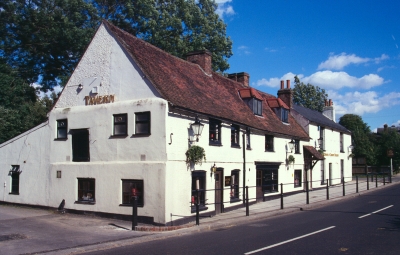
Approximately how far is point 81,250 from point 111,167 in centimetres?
640

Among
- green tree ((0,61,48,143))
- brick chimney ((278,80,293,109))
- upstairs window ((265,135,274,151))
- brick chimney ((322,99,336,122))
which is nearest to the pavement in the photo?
upstairs window ((265,135,274,151))

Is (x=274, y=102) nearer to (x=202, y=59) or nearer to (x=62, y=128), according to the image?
(x=202, y=59)

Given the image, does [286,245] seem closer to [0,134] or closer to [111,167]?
[111,167]

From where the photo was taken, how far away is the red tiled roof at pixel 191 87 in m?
17.1

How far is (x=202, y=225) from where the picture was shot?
49.1 ft

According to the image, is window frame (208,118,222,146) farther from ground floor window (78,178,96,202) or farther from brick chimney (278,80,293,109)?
brick chimney (278,80,293,109)

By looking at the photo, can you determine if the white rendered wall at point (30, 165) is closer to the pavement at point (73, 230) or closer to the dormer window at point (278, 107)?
the pavement at point (73, 230)

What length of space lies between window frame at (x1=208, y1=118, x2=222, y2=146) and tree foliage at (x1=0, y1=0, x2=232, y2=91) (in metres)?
15.9

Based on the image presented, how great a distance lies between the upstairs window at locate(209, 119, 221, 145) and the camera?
1877 cm

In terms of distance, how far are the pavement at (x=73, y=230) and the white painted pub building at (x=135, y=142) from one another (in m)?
0.86

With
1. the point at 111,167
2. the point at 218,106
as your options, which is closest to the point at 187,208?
the point at 111,167

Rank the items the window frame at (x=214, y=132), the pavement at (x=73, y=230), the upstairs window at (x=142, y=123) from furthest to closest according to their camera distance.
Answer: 1. the window frame at (x=214, y=132)
2. the upstairs window at (x=142, y=123)
3. the pavement at (x=73, y=230)

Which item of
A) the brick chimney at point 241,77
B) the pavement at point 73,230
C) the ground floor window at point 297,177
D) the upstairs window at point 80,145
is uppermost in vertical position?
the brick chimney at point 241,77

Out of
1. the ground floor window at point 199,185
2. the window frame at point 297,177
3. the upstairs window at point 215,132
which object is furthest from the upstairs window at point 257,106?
the ground floor window at point 199,185
